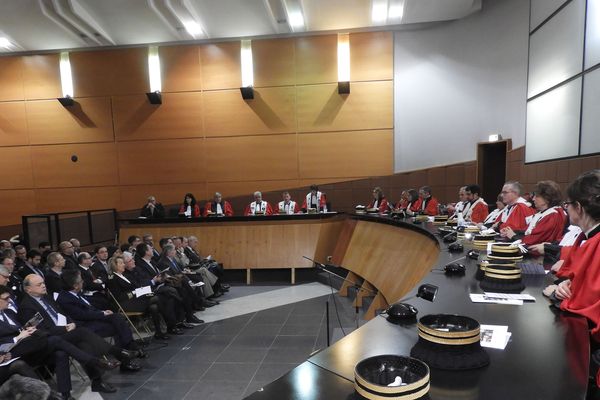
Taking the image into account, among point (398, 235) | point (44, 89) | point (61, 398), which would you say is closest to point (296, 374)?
point (61, 398)

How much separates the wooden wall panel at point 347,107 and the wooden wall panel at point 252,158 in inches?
31.1

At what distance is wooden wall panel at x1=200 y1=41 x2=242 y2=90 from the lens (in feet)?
33.6

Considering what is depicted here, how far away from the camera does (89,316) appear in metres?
4.08

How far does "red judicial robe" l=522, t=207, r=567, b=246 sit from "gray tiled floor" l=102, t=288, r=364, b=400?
2.55 m

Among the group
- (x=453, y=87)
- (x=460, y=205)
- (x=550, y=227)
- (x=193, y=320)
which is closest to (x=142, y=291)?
(x=193, y=320)

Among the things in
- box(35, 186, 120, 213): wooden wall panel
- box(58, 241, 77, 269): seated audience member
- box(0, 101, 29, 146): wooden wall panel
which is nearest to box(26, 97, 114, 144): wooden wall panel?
box(0, 101, 29, 146): wooden wall panel

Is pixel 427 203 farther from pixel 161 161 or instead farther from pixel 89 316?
pixel 161 161

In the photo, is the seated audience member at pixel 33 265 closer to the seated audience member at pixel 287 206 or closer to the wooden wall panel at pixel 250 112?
the seated audience member at pixel 287 206

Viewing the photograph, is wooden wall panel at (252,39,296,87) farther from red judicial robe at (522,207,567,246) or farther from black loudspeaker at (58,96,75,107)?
red judicial robe at (522,207,567,246)

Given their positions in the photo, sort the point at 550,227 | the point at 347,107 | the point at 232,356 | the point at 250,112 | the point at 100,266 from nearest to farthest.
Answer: the point at 550,227
the point at 232,356
the point at 100,266
the point at 347,107
the point at 250,112

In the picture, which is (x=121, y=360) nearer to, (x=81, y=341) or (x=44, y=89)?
(x=81, y=341)

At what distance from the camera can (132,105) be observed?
10570 mm

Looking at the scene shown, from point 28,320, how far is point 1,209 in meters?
9.87

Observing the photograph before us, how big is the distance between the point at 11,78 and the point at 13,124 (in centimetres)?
131
